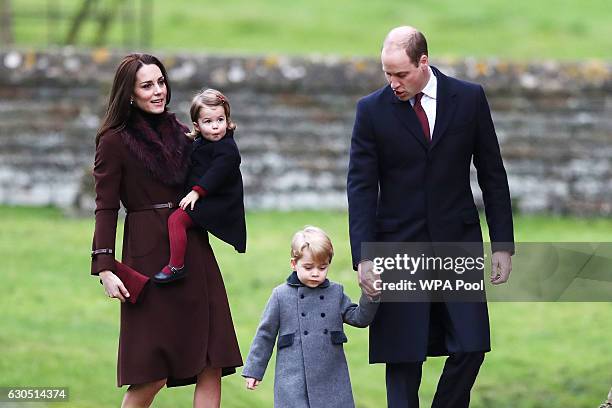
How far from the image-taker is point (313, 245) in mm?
6746

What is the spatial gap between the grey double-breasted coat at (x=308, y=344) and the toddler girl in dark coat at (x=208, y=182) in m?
0.44

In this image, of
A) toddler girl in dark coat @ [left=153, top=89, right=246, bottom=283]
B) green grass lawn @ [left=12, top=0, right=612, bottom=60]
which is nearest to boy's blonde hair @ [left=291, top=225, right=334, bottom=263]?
toddler girl in dark coat @ [left=153, top=89, right=246, bottom=283]

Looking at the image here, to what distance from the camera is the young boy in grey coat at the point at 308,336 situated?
22.5ft

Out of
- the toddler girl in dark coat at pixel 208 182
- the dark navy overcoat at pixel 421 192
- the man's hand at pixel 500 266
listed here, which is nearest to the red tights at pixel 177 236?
the toddler girl in dark coat at pixel 208 182

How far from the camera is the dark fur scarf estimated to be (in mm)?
6859

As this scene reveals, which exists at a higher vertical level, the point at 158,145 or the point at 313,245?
the point at 158,145

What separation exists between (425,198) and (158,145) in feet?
4.28

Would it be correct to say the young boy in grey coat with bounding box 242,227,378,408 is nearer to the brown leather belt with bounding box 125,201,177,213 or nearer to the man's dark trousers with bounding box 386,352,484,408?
the man's dark trousers with bounding box 386,352,484,408

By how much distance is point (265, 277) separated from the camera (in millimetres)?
12000

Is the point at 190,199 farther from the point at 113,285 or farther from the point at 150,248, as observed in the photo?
the point at 113,285

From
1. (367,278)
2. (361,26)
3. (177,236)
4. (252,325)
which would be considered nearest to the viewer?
(367,278)

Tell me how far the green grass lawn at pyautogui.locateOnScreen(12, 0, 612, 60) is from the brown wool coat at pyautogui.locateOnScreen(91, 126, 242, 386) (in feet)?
50.5

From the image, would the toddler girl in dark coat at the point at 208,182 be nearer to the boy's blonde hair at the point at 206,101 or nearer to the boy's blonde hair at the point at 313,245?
the boy's blonde hair at the point at 206,101

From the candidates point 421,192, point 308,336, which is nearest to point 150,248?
point 308,336
